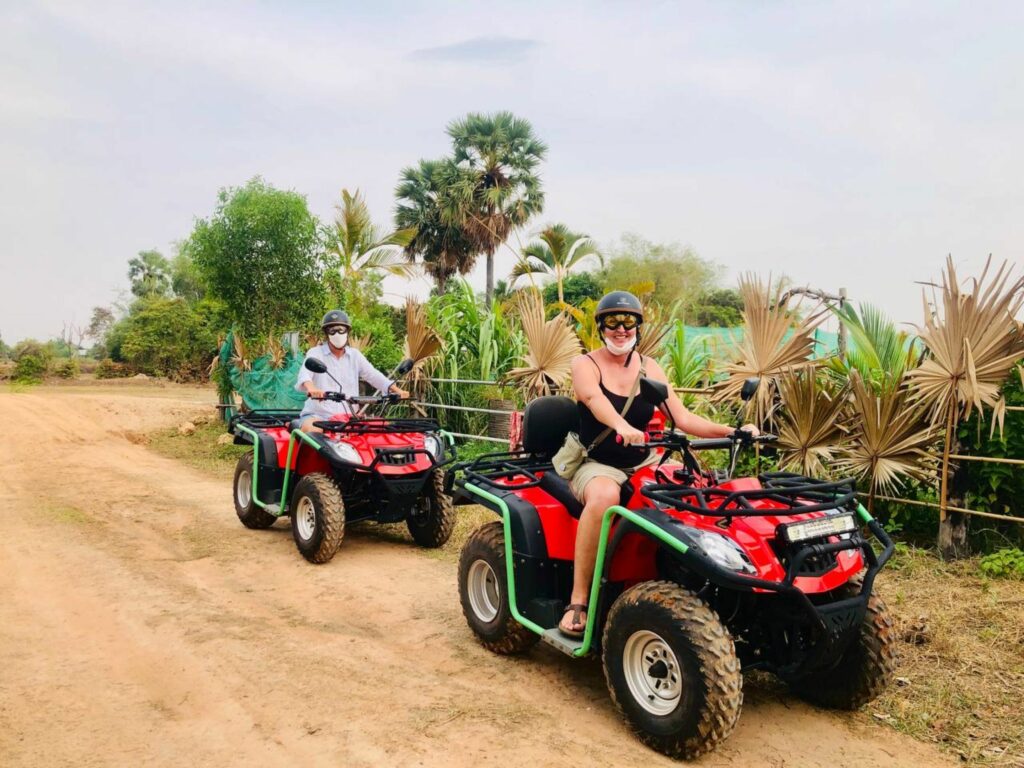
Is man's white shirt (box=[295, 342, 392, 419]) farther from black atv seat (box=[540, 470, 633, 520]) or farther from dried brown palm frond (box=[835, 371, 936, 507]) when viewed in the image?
dried brown palm frond (box=[835, 371, 936, 507])

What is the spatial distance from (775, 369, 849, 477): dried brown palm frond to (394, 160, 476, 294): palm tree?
79.6ft

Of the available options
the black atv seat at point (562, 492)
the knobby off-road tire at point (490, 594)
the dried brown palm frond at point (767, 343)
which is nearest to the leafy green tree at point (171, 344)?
the dried brown palm frond at point (767, 343)

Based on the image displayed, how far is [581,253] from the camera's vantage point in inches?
722

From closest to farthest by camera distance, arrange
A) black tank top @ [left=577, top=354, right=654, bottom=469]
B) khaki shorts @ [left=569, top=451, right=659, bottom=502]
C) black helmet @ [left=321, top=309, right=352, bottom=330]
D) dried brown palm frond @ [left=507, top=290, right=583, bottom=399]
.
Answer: khaki shorts @ [left=569, top=451, right=659, bottom=502]
black tank top @ [left=577, top=354, right=654, bottom=469]
black helmet @ [left=321, top=309, right=352, bottom=330]
dried brown palm frond @ [left=507, top=290, right=583, bottom=399]

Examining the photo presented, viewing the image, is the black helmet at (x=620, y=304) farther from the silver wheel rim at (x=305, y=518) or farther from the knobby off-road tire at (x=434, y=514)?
the silver wheel rim at (x=305, y=518)

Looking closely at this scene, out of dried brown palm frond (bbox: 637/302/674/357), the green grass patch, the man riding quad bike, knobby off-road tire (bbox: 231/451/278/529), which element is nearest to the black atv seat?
the man riding quad bike

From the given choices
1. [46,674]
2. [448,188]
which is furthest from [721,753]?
[448,188]

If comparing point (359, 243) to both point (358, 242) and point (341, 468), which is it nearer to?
point (358, 242)

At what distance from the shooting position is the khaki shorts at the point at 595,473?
4.09m

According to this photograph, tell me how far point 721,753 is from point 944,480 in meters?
3.66

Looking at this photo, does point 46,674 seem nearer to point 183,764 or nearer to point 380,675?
point 183,764

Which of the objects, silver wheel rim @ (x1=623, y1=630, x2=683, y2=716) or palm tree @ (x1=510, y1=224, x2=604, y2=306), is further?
palm tree @ (x1=510, y1=224, x2=604, y2=306)

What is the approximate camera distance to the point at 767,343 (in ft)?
22.8

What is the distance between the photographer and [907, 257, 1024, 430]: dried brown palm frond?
589 cm
